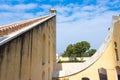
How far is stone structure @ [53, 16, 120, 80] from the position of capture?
35.3ft

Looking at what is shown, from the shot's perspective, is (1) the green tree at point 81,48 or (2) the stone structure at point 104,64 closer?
(2) the stone structure at point 104,64

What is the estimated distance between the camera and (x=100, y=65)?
11039mm

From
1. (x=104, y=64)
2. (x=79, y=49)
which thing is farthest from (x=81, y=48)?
(x=104, y=64)

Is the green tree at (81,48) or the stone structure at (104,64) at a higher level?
the green tree at (81,48)

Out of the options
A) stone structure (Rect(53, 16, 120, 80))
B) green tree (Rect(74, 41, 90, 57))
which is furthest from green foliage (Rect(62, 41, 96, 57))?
stone structure (Rect(53, 16, 120, 80))

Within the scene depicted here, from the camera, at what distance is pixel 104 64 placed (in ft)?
36.4

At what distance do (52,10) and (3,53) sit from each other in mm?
13841

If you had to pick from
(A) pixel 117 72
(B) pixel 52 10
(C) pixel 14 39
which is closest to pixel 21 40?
(C) pixel 14 39

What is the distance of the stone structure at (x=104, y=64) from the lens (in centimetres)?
1076

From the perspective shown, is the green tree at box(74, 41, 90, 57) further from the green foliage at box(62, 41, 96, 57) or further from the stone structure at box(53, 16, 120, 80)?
the stone structure at box(53, 16, 120, 80)

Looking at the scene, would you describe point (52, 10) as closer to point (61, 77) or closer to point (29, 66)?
point (61, 77)

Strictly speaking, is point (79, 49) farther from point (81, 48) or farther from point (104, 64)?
point (104, 64)

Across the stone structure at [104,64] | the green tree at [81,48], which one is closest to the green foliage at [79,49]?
the green tree at [81,48]

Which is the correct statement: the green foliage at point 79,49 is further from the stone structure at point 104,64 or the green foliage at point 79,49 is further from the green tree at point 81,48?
the stone structure at point 104,64
